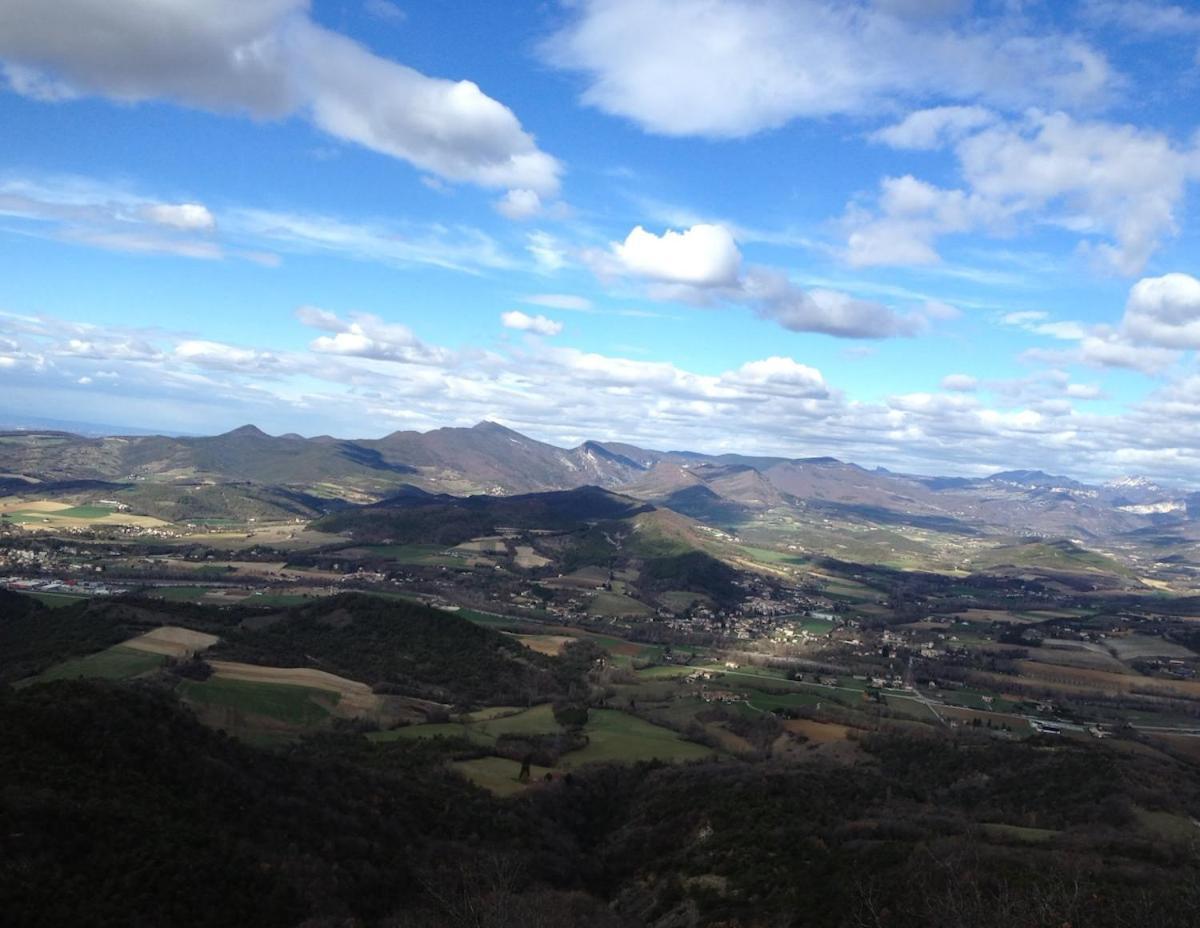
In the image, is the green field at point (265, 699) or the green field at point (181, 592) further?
the green field at point (181, 592)

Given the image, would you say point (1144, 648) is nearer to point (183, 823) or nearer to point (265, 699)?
point (265, 699)

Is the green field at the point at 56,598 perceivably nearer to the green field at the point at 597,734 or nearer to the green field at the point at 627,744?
the green field at the point at 597,734

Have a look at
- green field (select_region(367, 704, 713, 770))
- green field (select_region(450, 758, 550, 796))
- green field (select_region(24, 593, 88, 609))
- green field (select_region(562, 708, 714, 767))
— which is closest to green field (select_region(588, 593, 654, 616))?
green field (select_region(562, 708, 714, 767))

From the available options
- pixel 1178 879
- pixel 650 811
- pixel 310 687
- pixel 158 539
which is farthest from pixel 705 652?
pixel 158 539

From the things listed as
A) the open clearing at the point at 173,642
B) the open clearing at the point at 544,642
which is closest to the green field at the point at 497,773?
the open clearing at the point at 173,642

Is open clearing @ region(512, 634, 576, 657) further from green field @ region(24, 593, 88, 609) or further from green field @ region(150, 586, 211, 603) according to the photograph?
green field @ region(24, 593, 88, 609)
